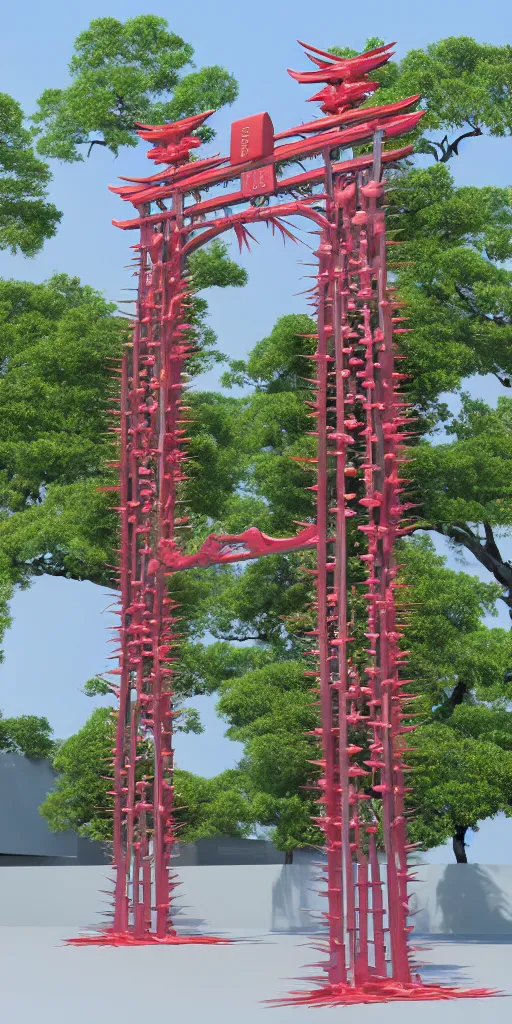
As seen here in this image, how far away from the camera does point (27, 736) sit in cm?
1359

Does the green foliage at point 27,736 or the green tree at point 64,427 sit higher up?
the green tree at point 64,427

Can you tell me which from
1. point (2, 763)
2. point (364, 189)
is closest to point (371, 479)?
point (364, 189)

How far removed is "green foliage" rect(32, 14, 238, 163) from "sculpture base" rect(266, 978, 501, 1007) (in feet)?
36.0

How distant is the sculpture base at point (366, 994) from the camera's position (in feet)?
15.5

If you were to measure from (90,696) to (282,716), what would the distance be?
3.22 metres

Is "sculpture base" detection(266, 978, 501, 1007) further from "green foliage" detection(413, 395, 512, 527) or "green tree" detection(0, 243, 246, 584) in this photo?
"green tree" detection(0, 243, 246, 584)

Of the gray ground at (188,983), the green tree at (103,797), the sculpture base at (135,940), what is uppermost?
the green tree at (103,797)

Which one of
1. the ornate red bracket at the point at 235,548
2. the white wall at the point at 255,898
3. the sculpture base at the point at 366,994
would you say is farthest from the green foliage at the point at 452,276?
the sculpture base at the point at 366,994

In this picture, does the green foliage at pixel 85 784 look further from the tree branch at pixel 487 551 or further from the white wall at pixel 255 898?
the tree branch at pixel 487 551

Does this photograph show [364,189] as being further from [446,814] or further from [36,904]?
[36,904]

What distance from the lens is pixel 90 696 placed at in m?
12.7

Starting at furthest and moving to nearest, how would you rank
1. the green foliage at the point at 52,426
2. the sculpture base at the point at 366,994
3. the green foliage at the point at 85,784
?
the green foliage at the point at 52,426 → the green foliage at the point at 85,784 → the sculpture base at the point at 366,994

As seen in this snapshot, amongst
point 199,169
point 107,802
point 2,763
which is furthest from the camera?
point 2,763

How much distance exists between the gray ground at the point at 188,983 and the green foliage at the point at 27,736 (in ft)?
18.9
